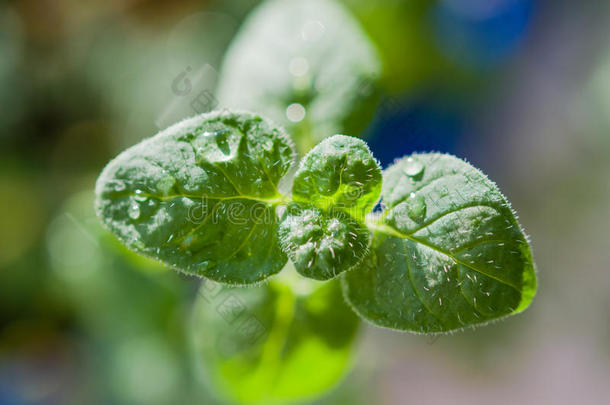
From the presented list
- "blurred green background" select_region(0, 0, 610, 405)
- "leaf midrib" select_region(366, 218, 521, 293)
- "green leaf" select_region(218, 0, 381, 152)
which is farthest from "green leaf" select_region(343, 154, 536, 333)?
"blurred green background" select_region(0, 0, 610, 405)

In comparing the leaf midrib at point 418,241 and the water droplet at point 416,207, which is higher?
the water droplet at point 416,207

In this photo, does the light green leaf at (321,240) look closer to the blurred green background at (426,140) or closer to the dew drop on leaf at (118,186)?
the dew drop on leaf at (118,186)

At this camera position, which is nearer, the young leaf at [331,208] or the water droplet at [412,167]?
the young leaf at [331,208]

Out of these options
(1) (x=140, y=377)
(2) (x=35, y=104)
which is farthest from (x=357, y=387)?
(2) (x=35, y=104)

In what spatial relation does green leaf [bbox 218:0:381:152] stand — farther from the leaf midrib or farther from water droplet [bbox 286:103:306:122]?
the leaf midrib

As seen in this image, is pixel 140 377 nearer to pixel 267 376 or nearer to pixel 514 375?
pixel 267 376

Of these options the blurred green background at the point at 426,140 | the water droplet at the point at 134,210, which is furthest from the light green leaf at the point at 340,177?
the blurred green background at the point at 426,140

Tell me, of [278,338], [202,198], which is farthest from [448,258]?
[278,338]
